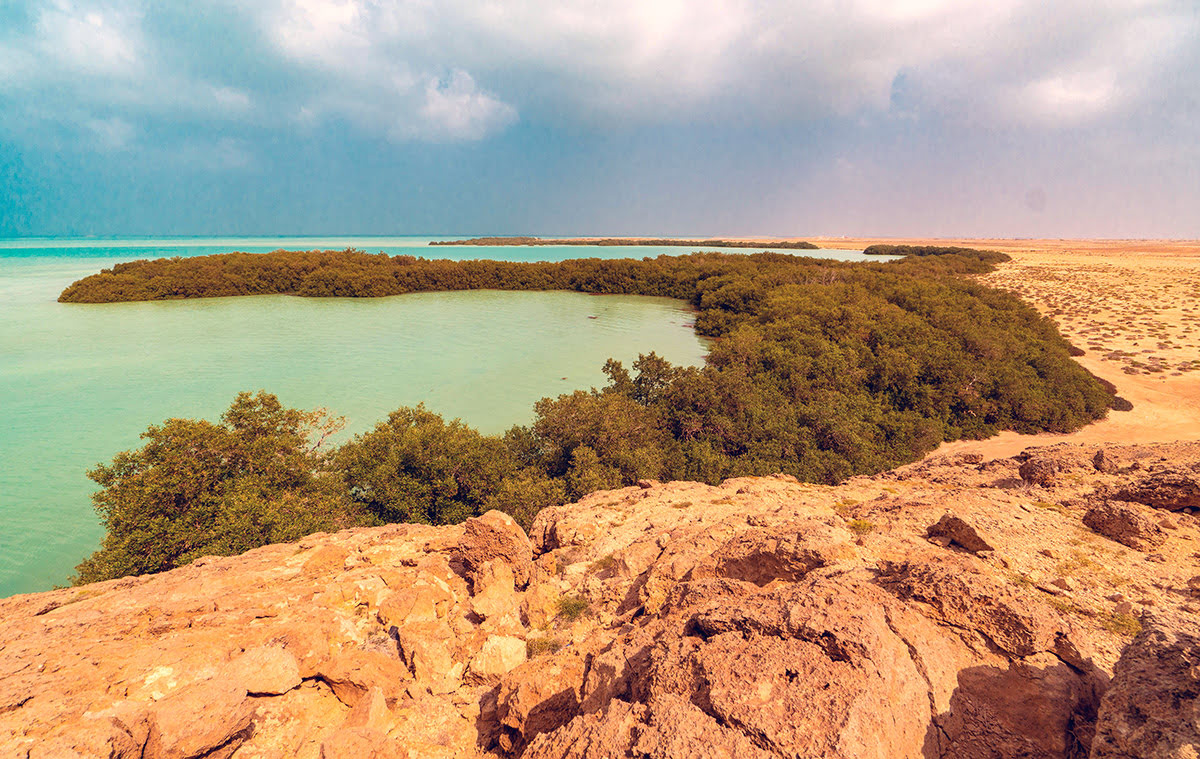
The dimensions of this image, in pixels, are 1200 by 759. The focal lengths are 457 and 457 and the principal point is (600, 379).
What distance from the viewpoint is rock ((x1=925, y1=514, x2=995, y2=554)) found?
825 centimetres

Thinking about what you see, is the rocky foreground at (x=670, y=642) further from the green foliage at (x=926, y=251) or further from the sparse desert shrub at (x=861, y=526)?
the green foliage at (x=926, y=251)

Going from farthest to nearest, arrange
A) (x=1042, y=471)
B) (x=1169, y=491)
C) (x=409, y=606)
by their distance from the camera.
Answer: (x=1042, y=471), (x=1169, y=491), (x=409, y=606)

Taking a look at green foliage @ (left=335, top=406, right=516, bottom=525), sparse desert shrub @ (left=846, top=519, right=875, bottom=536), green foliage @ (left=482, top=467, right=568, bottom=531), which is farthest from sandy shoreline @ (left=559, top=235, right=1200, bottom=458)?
green foliage @ (left=335, top=406, right=516, bottom=525)

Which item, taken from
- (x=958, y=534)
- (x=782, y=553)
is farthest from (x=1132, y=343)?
(x=782, y=553)

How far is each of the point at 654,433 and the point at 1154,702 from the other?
1675 cm

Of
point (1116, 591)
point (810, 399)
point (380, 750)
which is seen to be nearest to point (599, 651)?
point (380, 750)

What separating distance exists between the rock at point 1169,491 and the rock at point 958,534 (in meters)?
4.58

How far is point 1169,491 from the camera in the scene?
30.4 ft

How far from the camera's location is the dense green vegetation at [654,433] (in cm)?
1267

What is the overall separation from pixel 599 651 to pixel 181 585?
784 cm

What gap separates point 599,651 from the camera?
6523 mm

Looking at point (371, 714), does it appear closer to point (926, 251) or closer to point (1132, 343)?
point (1132, 343)

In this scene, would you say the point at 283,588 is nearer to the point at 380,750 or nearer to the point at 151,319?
the point at 380,750

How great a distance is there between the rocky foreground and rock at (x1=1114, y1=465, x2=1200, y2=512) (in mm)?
60
